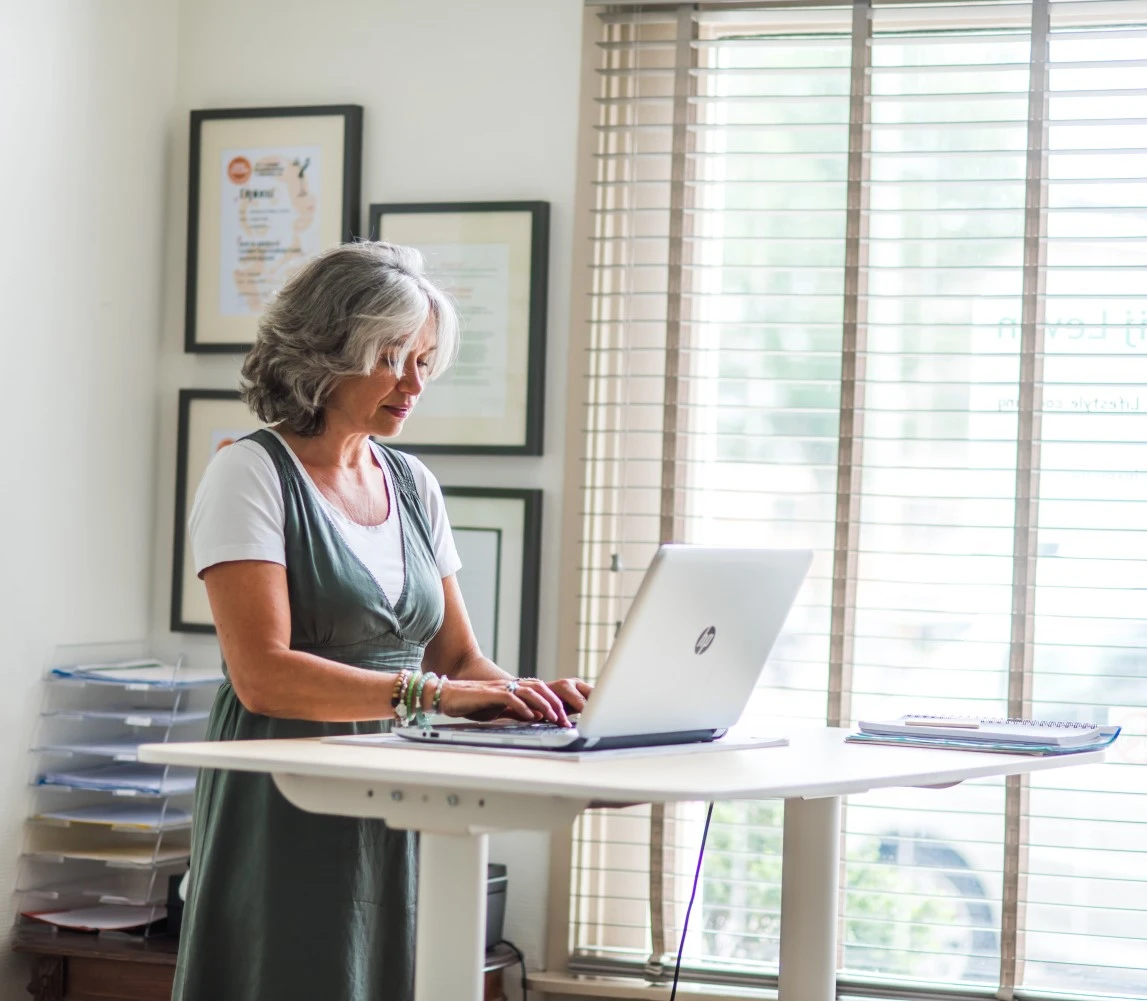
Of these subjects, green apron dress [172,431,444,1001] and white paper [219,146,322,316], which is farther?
white paper [219,146,322,316]

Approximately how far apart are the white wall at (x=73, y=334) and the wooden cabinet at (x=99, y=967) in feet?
0.29

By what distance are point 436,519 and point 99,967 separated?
1197 millimetres

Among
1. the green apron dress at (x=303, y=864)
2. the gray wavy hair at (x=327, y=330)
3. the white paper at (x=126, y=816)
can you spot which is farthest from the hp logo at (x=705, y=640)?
the white paper at (x=126, y=816)

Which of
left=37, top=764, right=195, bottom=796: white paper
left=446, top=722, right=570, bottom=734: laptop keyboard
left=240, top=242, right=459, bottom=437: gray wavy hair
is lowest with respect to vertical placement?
left=37, top=764, right=195, bottom=796: white paper

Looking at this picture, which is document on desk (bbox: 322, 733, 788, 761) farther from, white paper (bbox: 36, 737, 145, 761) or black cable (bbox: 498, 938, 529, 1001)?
white paper (bbox: 36, 737, 145, 761)

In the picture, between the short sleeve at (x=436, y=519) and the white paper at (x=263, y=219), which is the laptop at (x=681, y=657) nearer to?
the short sleeve at (x=436, y=519)

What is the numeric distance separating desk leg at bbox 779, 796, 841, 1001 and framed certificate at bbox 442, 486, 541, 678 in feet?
3.39

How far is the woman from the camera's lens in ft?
5.23

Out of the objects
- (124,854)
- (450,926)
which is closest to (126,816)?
(124,854)

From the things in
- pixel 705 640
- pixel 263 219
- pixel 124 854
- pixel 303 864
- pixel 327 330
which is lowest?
pixel 124 854

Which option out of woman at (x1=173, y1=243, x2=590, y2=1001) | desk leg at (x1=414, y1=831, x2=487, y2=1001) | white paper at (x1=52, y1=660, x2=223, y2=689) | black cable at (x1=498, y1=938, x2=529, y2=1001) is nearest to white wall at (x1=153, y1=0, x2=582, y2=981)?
black cable at (x1=498, y1=938, x2=529, y2=1001)

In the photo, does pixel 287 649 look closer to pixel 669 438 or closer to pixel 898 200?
pixel 669 438

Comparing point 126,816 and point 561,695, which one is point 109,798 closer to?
point 126,816

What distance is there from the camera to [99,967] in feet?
8.50
